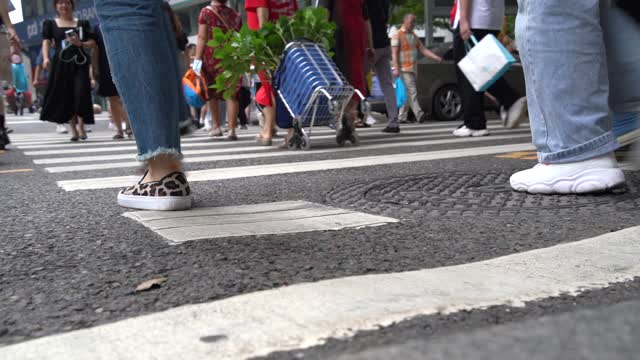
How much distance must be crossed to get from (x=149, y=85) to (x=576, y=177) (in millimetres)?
1846

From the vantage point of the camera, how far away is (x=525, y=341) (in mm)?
1043

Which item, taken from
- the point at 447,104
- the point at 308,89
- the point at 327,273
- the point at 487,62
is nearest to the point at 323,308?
the point at 327,273

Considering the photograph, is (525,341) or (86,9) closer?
(525,341)

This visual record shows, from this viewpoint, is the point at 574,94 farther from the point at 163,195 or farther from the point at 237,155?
the point at 237,155

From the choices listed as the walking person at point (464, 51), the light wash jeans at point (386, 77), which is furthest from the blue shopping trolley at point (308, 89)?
the light wash jeans at point (386, 77)

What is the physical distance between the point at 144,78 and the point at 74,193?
3.31 ft

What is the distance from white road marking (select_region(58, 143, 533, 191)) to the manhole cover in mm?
863

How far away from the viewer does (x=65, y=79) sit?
861 cm

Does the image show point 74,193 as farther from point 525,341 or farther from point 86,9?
point 86,9

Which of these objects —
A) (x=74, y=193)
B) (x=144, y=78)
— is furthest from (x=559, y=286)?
(x=74, y=193)

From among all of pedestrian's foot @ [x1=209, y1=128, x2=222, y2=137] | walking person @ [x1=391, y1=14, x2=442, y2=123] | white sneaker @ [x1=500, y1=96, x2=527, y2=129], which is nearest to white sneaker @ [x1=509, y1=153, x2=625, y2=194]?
white sneaker @ [x1=500, y1=96, x2=527, y2=129]

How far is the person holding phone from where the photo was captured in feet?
28.1

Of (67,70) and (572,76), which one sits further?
(67,70)

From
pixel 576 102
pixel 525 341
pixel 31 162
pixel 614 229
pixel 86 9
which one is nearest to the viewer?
pixel 525 341
